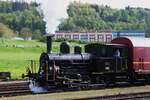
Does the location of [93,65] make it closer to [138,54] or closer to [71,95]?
[138,54]

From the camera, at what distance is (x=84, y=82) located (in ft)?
88.7

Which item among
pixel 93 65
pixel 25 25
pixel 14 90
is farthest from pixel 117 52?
pixel 25 25

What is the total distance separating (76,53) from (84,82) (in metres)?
2.00

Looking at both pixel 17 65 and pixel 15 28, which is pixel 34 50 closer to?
pixel 17 65

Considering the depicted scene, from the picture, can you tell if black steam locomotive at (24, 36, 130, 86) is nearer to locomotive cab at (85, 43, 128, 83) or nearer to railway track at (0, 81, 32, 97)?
locomotive cab at (85, 43, 128, 83)

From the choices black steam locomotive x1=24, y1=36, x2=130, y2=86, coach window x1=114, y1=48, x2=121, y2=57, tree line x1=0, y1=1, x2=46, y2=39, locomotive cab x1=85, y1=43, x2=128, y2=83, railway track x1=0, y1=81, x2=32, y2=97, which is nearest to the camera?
railway track x1=0, y1=81, x2=32, y2=97

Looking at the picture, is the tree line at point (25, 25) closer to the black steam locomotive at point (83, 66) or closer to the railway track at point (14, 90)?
the black steam locomotive at point (83, 66)

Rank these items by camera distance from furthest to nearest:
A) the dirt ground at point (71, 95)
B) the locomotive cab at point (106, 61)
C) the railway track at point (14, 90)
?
the locomotive cab at point (106, 61) < the railway track at point (14, 90) < the dirt ground at point (71, 95)

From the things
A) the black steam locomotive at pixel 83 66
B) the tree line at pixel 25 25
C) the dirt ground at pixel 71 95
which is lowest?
the dirt ground at pixel 71 95

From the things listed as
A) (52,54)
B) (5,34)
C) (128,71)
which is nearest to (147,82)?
(128,71)

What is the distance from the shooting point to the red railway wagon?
96.1ft

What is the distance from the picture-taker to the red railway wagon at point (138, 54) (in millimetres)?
29297

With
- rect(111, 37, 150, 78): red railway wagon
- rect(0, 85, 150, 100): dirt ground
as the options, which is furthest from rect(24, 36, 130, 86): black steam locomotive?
rect(0, 85, 150, 100): dirt ground

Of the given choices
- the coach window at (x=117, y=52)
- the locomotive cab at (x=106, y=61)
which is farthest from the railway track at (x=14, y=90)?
the coach window at (x=117, y=52)
